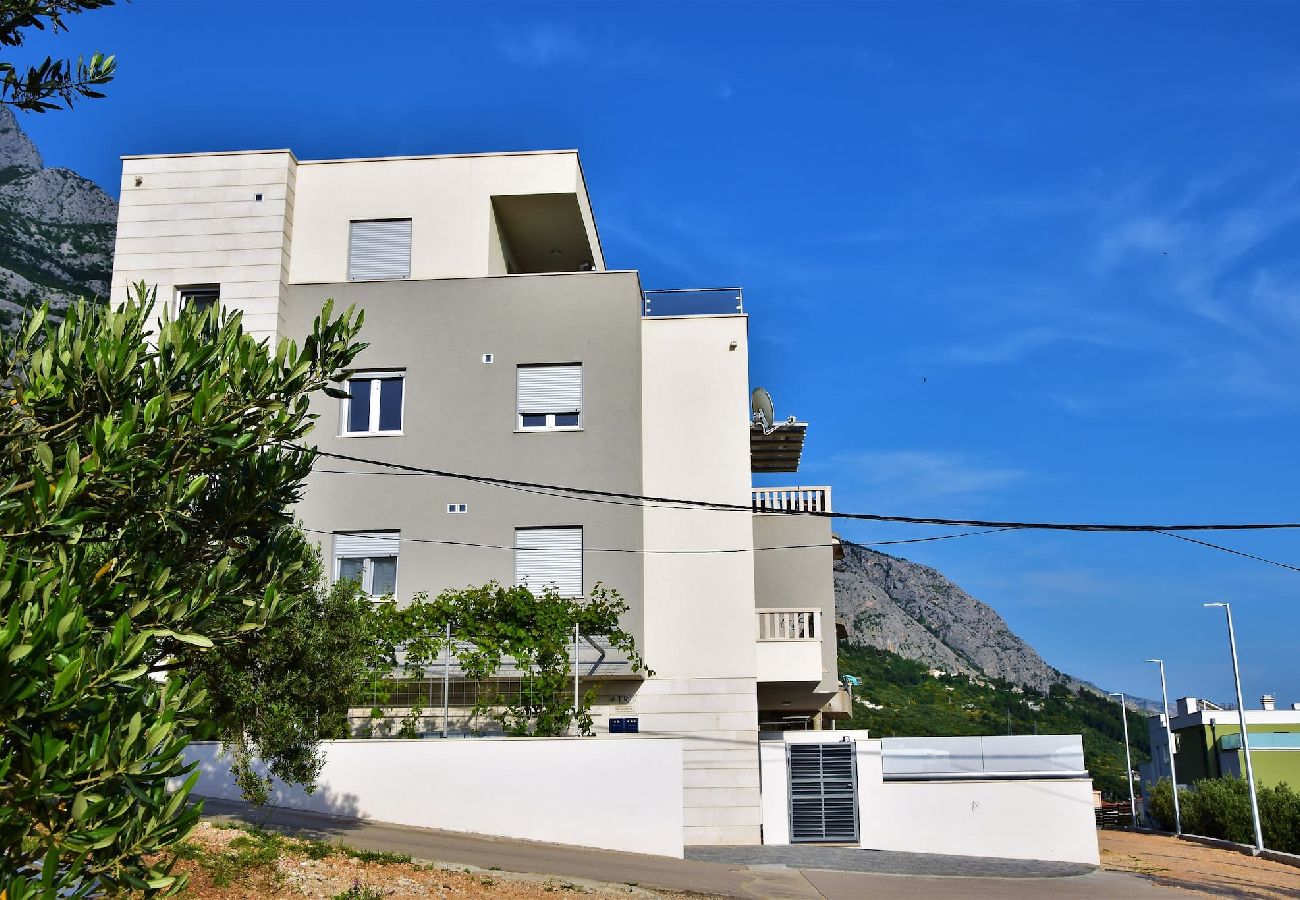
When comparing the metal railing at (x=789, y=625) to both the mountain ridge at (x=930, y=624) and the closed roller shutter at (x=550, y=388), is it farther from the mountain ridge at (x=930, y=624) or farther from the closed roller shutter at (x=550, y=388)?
the mountain ridge at (x=930, y=624)

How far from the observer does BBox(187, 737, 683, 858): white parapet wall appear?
1853 cm

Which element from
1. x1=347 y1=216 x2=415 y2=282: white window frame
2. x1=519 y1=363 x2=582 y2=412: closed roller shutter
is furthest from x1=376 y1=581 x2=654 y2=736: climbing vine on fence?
x1=347 y1=216 x2=415 y2=282: white window frame

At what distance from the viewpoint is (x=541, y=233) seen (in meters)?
26.7

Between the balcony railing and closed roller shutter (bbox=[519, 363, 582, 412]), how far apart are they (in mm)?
5367

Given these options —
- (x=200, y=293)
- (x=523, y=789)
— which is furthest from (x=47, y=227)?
(x=523, y=789)

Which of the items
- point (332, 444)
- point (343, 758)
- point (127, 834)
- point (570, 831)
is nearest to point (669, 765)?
point (570, 831)

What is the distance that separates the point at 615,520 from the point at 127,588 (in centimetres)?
1492

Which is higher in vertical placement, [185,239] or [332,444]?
[185,239]

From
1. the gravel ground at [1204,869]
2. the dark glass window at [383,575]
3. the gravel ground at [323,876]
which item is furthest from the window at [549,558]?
the gravel ground at [1204,869]

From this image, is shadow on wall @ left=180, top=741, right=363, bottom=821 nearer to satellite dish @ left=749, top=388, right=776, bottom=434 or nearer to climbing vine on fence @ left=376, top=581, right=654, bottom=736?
climbing vine on fence @ left=376, top=581, right=654, bottom=736

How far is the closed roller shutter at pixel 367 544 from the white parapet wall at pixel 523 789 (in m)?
4.57

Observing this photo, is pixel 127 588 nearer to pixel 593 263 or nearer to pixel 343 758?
pixel 343 758

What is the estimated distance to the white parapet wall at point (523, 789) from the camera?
18531 mm

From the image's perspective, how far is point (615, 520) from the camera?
72.9ft
